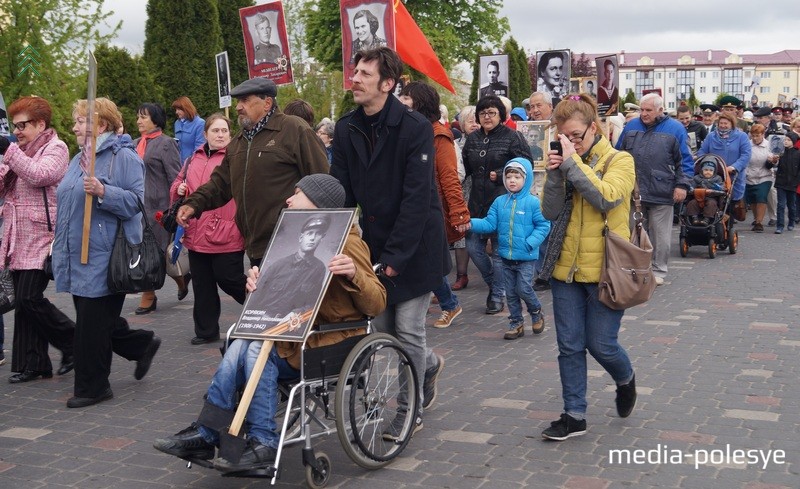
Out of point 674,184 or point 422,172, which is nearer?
point 422,172

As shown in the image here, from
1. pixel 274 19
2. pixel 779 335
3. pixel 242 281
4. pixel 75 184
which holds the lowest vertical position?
pixel 779 335

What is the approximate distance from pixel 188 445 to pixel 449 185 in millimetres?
4294

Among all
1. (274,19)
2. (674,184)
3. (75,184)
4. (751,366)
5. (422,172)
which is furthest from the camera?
(274,19)

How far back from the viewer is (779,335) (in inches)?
332

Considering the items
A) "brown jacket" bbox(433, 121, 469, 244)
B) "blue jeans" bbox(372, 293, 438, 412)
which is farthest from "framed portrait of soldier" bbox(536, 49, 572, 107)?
"blue jeans" bbox(372, 293, 438, 412)

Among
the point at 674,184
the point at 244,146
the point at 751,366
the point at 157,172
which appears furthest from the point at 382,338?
the point at 674,184

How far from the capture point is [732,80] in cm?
17038

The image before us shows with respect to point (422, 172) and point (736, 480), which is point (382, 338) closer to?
point (422, 172)

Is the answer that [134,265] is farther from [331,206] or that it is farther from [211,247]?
[331,206]

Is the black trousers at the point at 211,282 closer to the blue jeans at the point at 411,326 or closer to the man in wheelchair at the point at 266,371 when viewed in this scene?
the blue jeans at the point at 411,326

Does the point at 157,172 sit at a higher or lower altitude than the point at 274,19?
lower

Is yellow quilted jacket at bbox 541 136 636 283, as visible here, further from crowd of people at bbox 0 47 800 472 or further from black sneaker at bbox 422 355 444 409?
black sneaker at bbox 422 355 444 409

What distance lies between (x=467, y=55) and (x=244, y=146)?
43.7 meters

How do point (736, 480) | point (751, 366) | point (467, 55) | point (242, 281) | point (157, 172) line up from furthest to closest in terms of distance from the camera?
point (467, 55), point (157, 172), point (242, 281), point (751, 366), point (736, 480)
